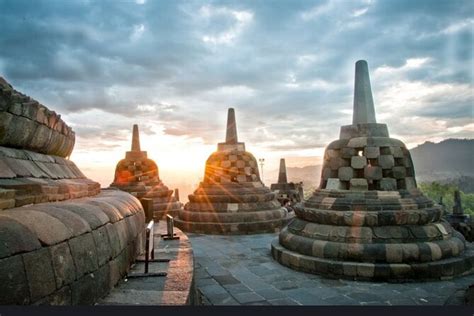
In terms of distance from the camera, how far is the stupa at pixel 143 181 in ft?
45.0

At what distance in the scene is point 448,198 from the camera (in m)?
44.6

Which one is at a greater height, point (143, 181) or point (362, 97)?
point (362, 97)

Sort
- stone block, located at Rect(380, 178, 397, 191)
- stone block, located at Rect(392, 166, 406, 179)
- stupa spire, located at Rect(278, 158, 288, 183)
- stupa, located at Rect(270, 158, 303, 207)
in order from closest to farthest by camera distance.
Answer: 1. stone block, located at Rect(380, 178, 397, 191)
2. stone block, located at Rect(392, 166, 406, 179)
3. stupa, located at Rect(270, 158, 303, 207)
4. stupa spire, located at Rect(278, 158, 288, 183)

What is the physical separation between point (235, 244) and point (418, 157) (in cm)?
11588

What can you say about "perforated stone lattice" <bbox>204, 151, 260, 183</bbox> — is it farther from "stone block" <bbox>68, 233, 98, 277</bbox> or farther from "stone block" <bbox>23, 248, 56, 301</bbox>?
"stone block" <bbox>23, 248, 56, 301</bbox>

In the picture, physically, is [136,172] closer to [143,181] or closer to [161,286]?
[143,181]

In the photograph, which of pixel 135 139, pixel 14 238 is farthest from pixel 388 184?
pixel 135 139

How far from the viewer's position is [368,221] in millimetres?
6035

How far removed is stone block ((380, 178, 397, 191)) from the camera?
6.45 meters

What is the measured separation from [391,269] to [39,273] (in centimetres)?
524

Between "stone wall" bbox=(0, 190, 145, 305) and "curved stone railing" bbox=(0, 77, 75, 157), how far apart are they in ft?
2.87

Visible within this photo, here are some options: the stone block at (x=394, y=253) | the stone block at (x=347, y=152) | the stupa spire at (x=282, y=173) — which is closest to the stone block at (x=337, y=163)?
the stone block at (x=347, y=152)

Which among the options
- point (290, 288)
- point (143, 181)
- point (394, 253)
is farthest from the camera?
point (143, 181)

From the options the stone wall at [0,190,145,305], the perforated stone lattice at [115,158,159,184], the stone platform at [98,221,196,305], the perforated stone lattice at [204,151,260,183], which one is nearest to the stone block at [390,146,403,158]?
the stone platform at [98,221,196,305]
